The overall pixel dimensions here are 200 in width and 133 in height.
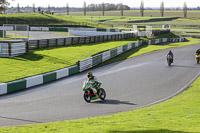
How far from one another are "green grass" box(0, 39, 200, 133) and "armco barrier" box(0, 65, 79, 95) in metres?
7.06

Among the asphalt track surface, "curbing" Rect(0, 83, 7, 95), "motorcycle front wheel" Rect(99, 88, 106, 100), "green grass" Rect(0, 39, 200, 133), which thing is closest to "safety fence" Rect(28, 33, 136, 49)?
the asphalt track surface

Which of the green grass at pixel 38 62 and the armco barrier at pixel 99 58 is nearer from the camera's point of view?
the green grass at pixel 38 62

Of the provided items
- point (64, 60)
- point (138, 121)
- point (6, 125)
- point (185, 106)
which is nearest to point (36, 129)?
point (6, 125)

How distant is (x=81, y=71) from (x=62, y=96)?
29.3 ft

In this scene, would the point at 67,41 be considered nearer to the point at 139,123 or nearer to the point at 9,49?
the point at 9,49

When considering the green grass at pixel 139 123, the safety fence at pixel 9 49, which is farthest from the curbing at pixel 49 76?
the green grass at pixel 139 123

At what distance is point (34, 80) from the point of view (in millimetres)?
20812

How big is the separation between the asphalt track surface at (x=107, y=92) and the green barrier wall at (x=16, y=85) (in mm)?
620

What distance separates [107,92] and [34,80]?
500 cm

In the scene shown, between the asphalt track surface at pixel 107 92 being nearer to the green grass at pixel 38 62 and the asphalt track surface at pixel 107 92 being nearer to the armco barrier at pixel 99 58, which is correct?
the armco barrier at pixel 99 58

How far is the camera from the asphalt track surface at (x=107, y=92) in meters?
14.2

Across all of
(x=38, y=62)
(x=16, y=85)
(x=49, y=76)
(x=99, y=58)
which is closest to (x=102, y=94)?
(x=16, y=85)

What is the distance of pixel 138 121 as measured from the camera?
11.8m

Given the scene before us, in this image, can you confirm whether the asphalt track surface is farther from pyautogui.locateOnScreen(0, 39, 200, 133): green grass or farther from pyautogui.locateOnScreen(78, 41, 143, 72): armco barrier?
pyautogui.locateOnScreen(0, 39, 200, 133): green grass
